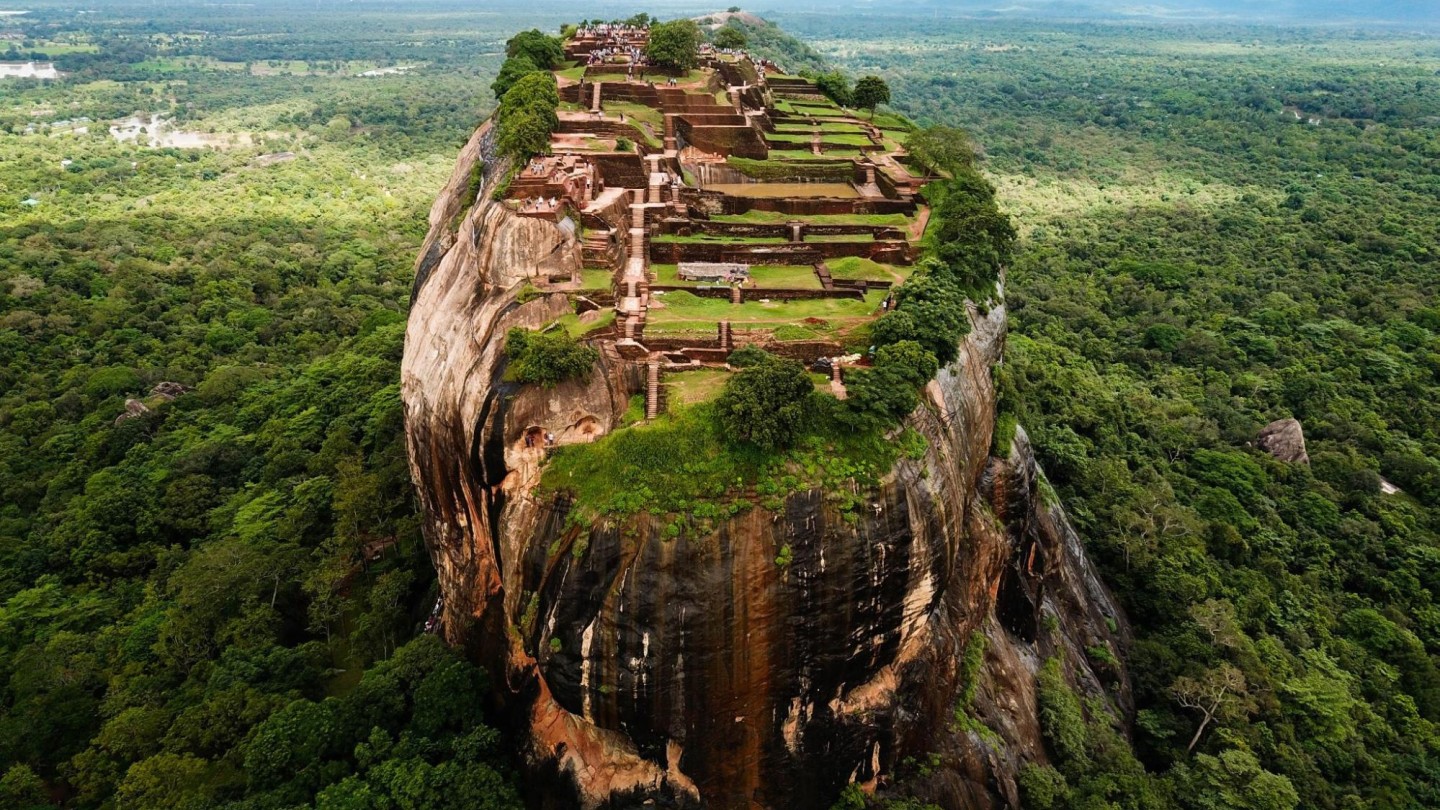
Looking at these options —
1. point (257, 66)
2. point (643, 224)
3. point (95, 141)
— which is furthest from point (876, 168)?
point (257, 66)

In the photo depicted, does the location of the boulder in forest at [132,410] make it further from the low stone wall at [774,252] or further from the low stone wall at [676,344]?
the low stone wall at [676,344]

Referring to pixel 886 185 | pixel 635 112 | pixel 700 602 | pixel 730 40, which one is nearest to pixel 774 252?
pixel 886 185

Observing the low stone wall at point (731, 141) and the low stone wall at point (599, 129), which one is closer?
the low stone wall at point (599, 129)

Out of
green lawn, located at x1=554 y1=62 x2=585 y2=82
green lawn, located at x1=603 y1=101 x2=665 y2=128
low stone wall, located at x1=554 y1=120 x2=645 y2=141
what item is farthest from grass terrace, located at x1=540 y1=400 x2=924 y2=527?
green lawn, located at x1=554 y1=62 x2=585 y2=82

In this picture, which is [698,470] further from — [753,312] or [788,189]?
[788,189]

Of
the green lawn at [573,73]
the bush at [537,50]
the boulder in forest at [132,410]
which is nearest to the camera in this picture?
the boulder in forest at [132,410]

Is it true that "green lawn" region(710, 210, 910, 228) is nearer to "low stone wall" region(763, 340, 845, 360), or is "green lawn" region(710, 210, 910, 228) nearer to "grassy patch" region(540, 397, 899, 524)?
"low stone wall" region(763, 340, 845, 360)

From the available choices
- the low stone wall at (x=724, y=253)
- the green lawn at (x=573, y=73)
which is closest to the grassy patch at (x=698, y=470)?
the low stone wall at (x=724, y=253)
